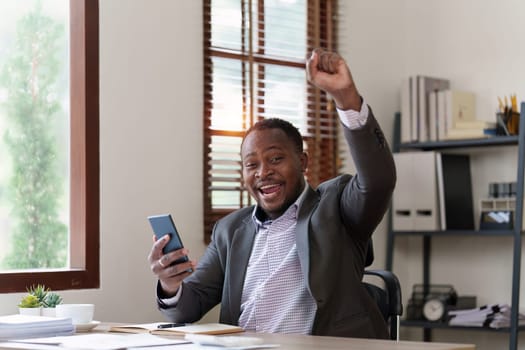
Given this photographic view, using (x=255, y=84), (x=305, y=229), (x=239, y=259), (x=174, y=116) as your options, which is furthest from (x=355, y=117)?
(x=255, y=84)

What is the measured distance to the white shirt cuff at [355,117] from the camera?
88.7 inches

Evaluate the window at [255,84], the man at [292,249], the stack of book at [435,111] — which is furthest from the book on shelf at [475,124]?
the man at [292,249]

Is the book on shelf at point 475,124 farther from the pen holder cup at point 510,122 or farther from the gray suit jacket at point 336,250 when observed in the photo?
the gray suit jacket at point 336,250

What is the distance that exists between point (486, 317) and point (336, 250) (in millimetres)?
1816

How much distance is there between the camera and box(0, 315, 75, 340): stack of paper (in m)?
2.29

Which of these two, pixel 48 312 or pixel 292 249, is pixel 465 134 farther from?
pixel 48 312

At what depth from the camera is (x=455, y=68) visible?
4.59 metres

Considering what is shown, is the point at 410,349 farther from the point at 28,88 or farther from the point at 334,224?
the point at 28,88

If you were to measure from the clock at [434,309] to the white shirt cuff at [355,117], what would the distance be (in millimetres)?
2252

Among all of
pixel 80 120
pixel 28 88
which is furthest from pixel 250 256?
pixel 28 88

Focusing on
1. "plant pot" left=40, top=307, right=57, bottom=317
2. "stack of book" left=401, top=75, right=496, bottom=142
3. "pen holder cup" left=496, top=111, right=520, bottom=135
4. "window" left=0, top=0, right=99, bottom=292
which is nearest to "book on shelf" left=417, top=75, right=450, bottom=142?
"stack of book" left=401, top=75, right=496, bottom=142

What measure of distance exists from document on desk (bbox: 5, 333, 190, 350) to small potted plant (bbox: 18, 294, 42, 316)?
0.54m

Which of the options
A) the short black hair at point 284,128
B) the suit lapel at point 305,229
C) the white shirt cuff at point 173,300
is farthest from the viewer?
the short black hair at point 284,128

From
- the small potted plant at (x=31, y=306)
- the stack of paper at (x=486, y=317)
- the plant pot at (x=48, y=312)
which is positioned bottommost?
the stack of paper at (x=486, y=317)
